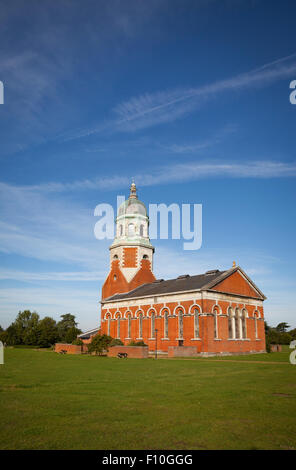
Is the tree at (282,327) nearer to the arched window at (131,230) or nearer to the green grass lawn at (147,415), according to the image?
the arched window at (131,230)

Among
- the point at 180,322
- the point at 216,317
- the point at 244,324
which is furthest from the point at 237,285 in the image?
the point at 180,322

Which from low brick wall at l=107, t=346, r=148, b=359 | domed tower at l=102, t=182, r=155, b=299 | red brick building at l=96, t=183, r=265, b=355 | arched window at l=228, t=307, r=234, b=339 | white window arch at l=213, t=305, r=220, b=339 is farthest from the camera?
domed tower at l=102, t=182, r=155, b=299

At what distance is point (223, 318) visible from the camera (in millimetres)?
40500

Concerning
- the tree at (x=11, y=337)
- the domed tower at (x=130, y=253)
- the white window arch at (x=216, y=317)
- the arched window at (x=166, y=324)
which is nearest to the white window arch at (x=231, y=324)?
the white window arch at (x=216, y=317)

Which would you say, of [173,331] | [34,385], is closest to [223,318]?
[173,331]

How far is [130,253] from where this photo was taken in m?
57.4

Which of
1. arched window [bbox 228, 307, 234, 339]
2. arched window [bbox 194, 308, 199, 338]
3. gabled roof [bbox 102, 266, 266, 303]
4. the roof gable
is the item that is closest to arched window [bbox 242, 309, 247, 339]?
the roof gable

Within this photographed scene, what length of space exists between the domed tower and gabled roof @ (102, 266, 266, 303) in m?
2.56

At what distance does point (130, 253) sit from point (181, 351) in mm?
24130

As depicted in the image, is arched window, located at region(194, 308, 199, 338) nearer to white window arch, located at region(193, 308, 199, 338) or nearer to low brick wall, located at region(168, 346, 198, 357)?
white window arch, located at region(193, 308, 199, 338)

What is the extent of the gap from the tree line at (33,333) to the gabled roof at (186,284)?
15655mm

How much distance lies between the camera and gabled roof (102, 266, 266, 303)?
133 ft

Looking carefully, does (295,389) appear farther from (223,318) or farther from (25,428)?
(223,318)
